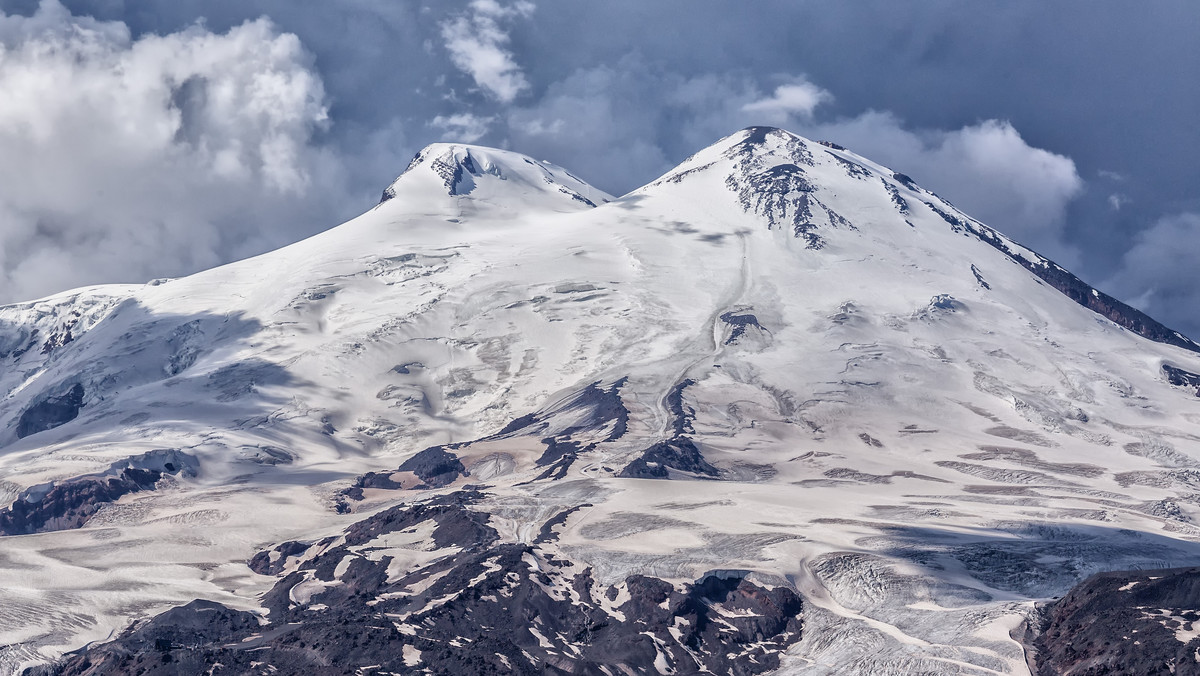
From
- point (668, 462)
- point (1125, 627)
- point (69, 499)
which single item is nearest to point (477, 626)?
point (1125, 627)

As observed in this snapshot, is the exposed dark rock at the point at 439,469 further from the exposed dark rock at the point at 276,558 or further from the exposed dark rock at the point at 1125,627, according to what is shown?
the exposed dark rock at the point at 1125,627

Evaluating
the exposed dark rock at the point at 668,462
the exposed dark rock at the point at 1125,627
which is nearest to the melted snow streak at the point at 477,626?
the exposed dark rock at the point at 1125,627

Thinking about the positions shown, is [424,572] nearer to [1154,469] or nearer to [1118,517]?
[1118,517]

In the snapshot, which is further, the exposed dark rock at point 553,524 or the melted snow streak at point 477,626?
the exposed dark rock at point 553,524

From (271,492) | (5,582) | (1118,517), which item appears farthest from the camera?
(271,492)

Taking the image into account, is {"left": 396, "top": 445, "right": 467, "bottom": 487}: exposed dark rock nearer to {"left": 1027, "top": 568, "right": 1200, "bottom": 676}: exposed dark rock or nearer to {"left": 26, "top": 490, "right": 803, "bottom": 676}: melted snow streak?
{"left": 26, "top": 490, "right": 803, "bottom": 676}: melted snow streak

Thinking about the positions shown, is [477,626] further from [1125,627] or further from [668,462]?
[668,462]

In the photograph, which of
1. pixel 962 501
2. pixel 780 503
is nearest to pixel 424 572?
pixel 780 503
